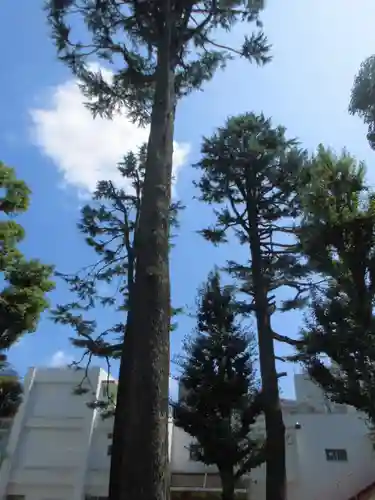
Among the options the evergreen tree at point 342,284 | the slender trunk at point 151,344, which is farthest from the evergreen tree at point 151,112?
the evergreen tree at point 342,284

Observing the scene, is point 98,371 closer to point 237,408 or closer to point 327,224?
point 237,408

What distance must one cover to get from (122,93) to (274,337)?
268 inches

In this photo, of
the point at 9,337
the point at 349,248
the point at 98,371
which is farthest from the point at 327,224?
the point at 98,371

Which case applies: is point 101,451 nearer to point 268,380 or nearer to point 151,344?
point 268,380

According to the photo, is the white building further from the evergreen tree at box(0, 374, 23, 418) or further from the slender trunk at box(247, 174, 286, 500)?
the slender trunk at box(247, 174, 286, 500)

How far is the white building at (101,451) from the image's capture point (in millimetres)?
15969

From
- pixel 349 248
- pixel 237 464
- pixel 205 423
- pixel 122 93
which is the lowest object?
pixel 237 464

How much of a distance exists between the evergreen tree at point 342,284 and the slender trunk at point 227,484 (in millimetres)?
3696

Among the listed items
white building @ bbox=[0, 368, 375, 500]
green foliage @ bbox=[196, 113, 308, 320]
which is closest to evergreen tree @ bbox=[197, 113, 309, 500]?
A: green foliage @ bbox=[196, 113, 308, 320]

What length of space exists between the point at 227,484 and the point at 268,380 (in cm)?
328

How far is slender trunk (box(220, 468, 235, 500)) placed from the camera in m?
11.5

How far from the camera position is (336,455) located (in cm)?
1645

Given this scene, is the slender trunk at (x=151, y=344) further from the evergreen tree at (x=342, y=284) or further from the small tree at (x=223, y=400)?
the small tree at (x=223, y=400)

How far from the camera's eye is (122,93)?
380 inches
